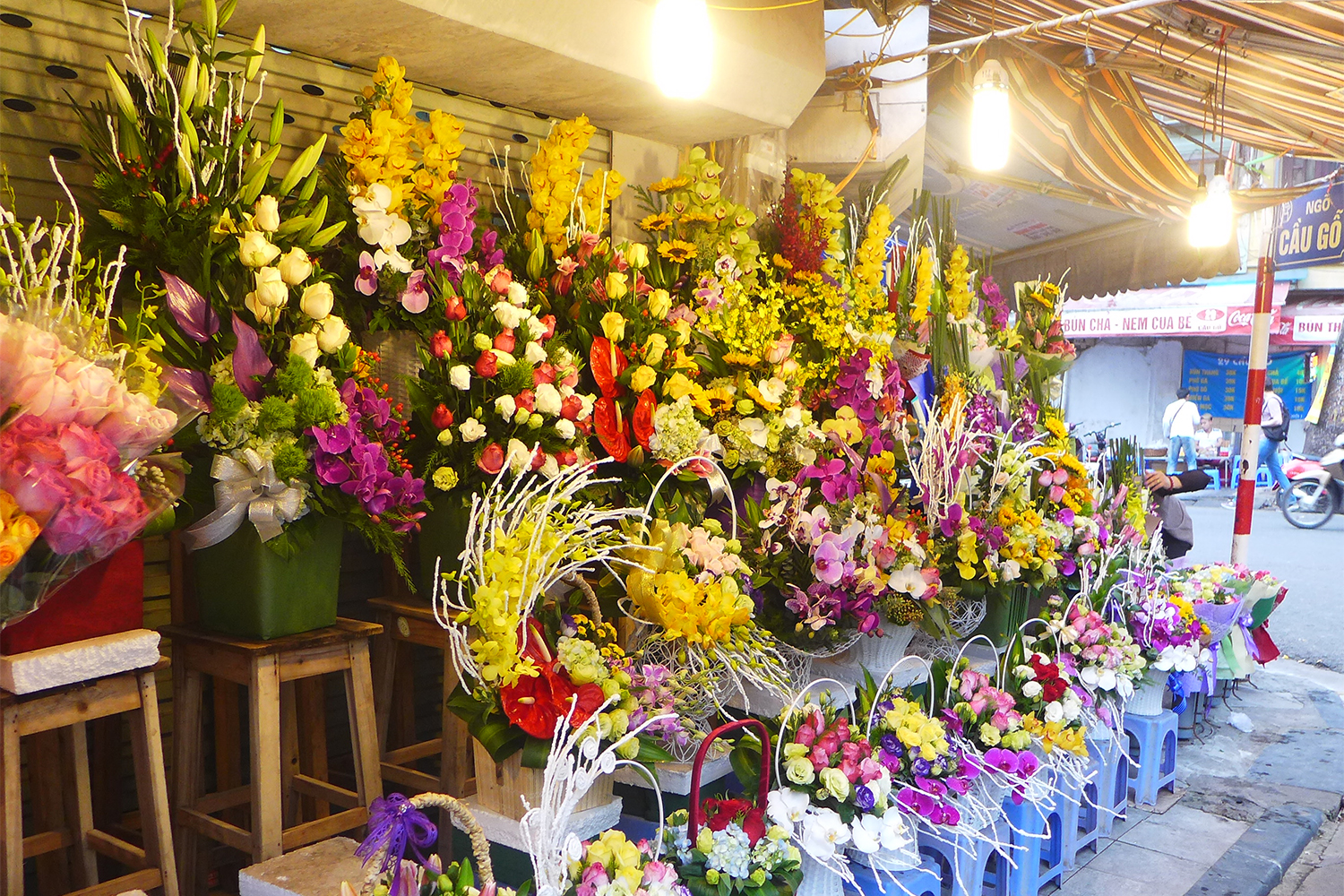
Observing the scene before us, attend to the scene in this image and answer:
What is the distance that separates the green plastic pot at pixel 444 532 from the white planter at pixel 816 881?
0.91 m

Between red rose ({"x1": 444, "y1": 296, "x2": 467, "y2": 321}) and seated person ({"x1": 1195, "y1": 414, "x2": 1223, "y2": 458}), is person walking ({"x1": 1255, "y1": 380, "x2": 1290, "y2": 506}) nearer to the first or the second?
seated person ({"x1": 1195, "y1": 414, "x2": 1223, "y2": 458})

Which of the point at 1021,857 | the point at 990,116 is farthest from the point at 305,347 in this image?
the point at 990,116

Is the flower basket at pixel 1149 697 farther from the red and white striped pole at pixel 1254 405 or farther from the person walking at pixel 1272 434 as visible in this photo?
the person walking at pixel 1272 434

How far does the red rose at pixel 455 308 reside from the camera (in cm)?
211

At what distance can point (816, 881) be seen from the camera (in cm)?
188

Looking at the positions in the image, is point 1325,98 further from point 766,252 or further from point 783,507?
point 783,507

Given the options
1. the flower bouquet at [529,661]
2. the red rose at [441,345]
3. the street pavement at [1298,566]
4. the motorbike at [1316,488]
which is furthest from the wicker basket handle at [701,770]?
the motorbike at [1316,488]

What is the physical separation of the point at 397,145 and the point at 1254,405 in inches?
205

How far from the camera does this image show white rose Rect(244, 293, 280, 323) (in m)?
1.81

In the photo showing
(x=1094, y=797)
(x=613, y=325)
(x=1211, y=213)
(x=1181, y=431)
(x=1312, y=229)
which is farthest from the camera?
(x=1181, y=431)

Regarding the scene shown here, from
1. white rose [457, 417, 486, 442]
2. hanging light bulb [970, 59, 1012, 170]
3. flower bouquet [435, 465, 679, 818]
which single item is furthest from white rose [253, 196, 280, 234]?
hanging light bulb [970, 59, 1012, 170]

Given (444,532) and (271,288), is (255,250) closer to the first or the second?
(271,288)

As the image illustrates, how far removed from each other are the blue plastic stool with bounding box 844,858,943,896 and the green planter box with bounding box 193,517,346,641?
1.18 meters

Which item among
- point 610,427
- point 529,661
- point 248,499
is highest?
point 610,427
